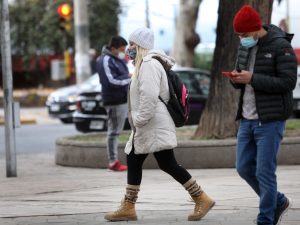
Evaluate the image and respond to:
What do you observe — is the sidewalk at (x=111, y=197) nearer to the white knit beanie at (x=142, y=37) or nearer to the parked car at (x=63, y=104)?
the white knit beanie at (x=142, y=37)

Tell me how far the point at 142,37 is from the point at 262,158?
169cm

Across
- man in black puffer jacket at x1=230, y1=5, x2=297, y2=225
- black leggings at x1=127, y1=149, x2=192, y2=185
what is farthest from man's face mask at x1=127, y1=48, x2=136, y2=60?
man in black puffer jacket at x1=230, y1=5, x2=297, y2=225

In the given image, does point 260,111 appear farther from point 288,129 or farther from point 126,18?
point 126,18

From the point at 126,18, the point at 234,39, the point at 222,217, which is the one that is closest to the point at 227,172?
the point at 234,39

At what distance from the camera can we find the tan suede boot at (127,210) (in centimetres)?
786

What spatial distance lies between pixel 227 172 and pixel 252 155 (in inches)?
167

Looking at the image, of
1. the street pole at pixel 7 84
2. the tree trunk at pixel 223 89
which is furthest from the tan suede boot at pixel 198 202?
the tree trunk at pixel 223 89

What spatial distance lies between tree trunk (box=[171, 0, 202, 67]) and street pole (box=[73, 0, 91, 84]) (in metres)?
4.36

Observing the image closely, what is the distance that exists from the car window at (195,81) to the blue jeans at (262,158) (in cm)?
1032

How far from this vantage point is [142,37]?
7879mm

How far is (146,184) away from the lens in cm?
1030

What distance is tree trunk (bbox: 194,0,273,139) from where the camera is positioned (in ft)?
40.9

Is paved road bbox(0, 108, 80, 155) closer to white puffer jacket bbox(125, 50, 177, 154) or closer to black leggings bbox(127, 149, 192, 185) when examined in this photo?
black leggings bbox(127, 149, 192, 185)

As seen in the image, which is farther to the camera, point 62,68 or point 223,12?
point 62,68
